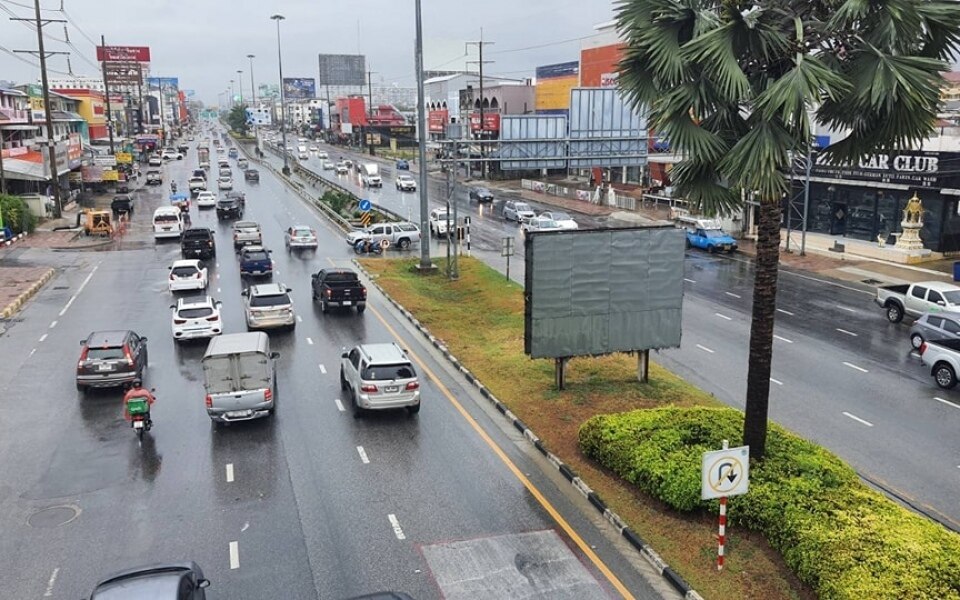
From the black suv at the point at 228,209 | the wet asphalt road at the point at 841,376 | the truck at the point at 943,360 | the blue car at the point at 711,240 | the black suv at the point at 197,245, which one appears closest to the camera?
the wet asphalt road at the point at 841,376

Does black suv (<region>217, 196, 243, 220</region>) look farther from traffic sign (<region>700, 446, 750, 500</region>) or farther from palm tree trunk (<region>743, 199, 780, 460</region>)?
traffic sign (<region>700, 446, 750, 500</region>)

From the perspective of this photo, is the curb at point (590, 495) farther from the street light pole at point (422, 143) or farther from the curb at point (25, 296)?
the curb at point (25, 296)

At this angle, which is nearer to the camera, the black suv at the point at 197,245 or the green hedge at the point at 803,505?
the green hedge at the point at 803,505

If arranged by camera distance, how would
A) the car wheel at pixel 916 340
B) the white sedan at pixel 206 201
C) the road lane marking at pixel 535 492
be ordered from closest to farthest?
the road lane marking at pixel 535 492, the car wheel at pixel 916 340, the white sedan at pixel 206 201

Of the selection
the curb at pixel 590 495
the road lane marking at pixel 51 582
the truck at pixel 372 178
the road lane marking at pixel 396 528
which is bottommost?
the road lane marking at pixel 51 582

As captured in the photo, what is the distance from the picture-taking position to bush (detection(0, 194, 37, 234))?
49469mm

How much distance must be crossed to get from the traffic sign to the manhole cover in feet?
35.9

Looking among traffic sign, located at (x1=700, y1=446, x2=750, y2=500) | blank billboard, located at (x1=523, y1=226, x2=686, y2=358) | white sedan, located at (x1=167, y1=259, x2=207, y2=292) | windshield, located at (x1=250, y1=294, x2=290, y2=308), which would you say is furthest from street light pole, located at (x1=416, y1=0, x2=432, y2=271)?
traffic sign, located at (x1=700, y1=446, x2=750, y2=500)

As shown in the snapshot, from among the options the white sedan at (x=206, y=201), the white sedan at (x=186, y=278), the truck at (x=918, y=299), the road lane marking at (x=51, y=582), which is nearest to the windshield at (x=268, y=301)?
the white sedan at (x=186, y=278)

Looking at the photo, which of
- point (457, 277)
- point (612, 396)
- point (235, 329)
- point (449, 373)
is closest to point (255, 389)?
point (449, 373)

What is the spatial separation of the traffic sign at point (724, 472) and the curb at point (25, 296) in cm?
2833

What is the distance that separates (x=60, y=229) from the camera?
182 ft

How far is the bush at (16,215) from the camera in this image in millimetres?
49469

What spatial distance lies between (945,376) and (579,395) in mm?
10126
